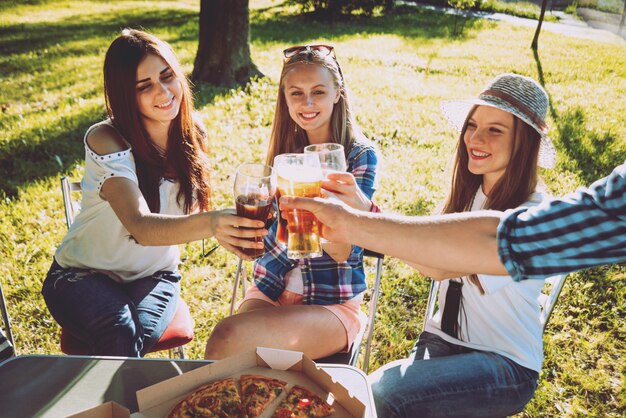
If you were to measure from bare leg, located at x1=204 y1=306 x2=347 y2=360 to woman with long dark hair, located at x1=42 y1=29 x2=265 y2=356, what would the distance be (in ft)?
1.37

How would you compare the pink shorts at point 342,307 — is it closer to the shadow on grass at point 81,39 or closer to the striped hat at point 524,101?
the striped hat at point 524,101

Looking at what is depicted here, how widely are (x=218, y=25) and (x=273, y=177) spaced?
799cm

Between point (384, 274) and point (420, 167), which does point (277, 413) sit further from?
point (420, 167)

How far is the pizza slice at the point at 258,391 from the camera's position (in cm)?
146

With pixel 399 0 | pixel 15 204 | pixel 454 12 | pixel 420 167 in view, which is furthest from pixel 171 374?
pixel 399 0

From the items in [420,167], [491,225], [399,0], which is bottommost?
[420,167]

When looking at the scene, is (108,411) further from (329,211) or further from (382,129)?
(382,129)

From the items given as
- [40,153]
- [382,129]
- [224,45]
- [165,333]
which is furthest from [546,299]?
[224,45]

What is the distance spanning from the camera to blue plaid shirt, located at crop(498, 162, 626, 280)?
1368mm

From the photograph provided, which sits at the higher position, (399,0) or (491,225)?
(399,0)

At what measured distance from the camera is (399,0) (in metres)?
21.2

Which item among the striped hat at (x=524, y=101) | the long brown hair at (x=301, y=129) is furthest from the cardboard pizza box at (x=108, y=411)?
the striped hat at (x=524, y=101)

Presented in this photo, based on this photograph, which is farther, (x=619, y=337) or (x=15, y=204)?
(x=15, y=204)

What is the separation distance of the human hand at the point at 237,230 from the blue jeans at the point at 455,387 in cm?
94
